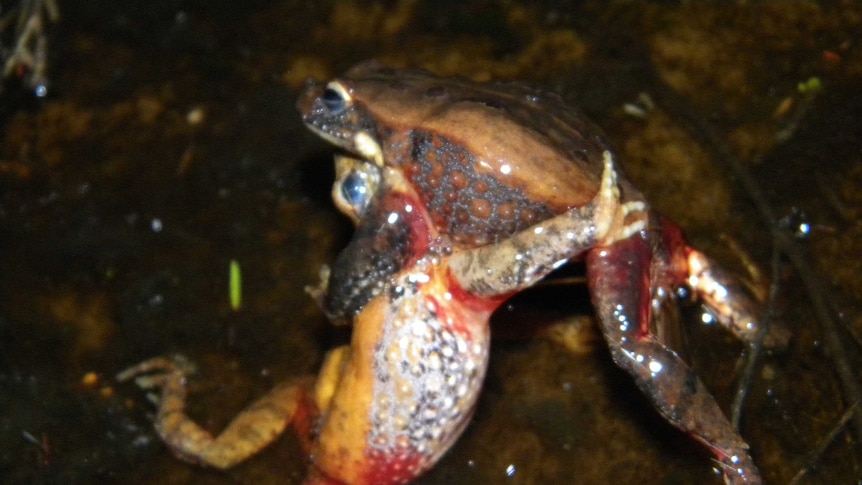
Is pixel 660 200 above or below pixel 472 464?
above

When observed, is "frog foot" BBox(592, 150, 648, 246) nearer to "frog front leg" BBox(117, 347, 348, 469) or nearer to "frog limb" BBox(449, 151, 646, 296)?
"frog limb" BBox(449, 151, 646, 296)

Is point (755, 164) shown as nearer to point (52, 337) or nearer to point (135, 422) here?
point (135, 422)

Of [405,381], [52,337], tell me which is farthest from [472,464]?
[52,337]

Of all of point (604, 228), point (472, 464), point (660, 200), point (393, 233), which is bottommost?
point (472, 464)

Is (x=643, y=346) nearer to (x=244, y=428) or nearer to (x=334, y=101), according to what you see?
(x=334, y=101)

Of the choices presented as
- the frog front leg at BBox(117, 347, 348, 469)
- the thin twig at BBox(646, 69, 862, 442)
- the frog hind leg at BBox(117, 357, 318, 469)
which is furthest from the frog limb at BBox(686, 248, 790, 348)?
the frog hind leg at BBox(117, 357, 318, 469)

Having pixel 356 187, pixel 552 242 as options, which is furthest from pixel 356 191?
pixel 552 242
